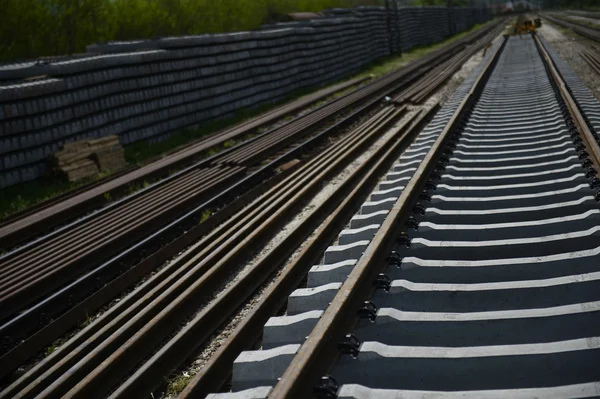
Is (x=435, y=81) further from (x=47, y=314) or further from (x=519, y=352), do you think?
(x=519, y=352)

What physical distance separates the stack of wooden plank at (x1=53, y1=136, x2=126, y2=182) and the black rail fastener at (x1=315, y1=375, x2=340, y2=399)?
446 inches

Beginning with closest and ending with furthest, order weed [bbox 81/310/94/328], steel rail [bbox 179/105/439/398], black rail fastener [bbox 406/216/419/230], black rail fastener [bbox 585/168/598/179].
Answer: steel rail [bbox 179/105/439/398] → black rail fastener [bbox 406/216/419/230] → black rail fastener [bbox 585/168/598/179] → weed [bbox 81/310/94/328]

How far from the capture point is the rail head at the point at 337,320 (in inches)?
118

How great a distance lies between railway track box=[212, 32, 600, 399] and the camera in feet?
10.3

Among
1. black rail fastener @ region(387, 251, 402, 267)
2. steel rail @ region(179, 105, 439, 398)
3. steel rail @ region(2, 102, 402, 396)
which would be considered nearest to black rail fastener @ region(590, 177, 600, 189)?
black rail fastener @ region(387, 251, 402, 267)

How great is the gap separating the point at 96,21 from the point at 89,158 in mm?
18407

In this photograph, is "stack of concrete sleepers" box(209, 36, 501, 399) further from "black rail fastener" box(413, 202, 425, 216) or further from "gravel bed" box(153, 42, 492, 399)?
"gravel bed" box(153, 42, 492, 399)

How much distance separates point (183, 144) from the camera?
16.7 metres

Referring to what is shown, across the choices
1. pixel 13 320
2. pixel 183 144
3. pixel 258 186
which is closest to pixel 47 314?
pixel 13 320

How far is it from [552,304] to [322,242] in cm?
367

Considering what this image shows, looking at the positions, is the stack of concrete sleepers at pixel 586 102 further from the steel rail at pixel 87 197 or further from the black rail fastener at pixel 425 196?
the steel rail at pixel 87 197

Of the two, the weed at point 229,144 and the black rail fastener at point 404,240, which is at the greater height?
the black rail fastener at point 404,240

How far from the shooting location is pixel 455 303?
395cm

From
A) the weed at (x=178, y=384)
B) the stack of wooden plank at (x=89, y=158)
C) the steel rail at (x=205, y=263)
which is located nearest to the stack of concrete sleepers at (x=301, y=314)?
the weed at (x=178, y=384)
